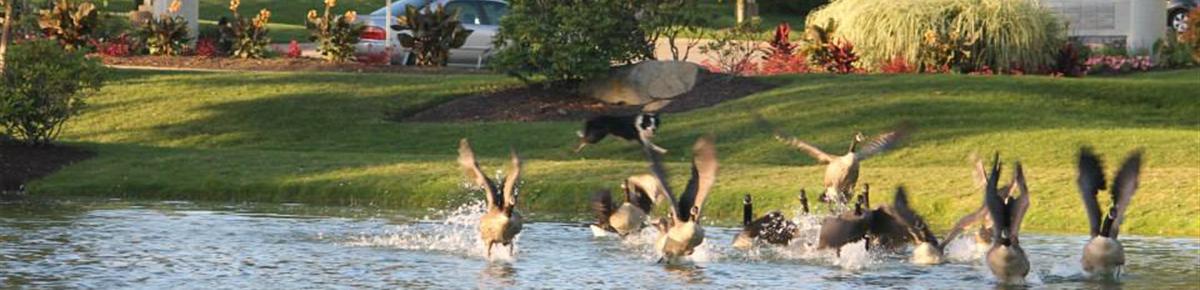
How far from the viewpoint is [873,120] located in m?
29.7

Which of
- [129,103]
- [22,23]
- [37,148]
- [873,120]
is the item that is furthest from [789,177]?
→ [22,23]

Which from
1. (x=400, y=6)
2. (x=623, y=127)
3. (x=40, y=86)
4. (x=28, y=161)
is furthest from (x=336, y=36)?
(x=623, y=127)

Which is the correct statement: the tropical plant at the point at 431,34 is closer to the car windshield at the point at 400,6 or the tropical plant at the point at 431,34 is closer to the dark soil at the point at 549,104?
the car windshield at the point at 400,6

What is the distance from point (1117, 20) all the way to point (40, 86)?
1129 inches

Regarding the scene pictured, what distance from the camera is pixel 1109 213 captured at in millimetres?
17203

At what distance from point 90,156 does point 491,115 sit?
6770 millimetres

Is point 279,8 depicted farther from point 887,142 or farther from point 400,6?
point 887,142

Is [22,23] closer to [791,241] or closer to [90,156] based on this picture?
[90,156]

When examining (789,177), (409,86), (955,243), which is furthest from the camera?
(409,86)

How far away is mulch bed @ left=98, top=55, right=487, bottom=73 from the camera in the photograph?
37.2 m

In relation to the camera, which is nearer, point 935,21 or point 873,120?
point 873,120

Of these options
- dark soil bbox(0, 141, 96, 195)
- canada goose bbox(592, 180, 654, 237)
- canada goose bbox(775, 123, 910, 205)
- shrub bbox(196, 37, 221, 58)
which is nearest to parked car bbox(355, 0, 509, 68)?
shrub bbox(196, 37, 221, 58)

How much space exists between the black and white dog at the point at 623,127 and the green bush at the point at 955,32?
14.9 m

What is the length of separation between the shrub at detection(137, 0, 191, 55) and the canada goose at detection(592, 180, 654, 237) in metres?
19.9
